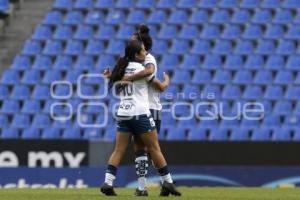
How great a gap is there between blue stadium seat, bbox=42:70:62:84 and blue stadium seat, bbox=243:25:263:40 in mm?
4969

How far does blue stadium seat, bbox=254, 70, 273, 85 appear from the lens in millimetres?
22656

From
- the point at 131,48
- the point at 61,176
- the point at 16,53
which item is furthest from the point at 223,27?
the point at 131,48

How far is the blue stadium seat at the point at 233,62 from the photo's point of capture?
2318 cm

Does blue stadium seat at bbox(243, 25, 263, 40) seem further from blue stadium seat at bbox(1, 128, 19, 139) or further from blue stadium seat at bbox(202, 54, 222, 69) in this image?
blue stadium seat at bbox(1, 128, 19, 139)

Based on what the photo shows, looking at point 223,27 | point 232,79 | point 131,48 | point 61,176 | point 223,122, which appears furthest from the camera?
point 223,27

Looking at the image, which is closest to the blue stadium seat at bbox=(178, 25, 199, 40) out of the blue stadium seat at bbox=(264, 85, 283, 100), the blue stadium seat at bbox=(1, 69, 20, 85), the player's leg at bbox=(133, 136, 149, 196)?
the blue stadium seat at bbox=(264, 85, 283, 100)

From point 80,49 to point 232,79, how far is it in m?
4.30

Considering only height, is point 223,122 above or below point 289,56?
below

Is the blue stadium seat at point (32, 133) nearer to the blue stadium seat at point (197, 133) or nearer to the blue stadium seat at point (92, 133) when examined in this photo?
the blue stadium seat at point (92, 133)

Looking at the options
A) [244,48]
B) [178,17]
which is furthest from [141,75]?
[178,17]

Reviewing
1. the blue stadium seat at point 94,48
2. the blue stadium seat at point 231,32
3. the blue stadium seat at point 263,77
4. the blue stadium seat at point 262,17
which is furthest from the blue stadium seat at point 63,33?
the blue stadium seat at point 263,77

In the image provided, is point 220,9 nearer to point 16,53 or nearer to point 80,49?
point 80,49

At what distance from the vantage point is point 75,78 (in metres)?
23.4

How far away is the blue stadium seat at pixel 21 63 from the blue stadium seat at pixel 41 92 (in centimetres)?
115
